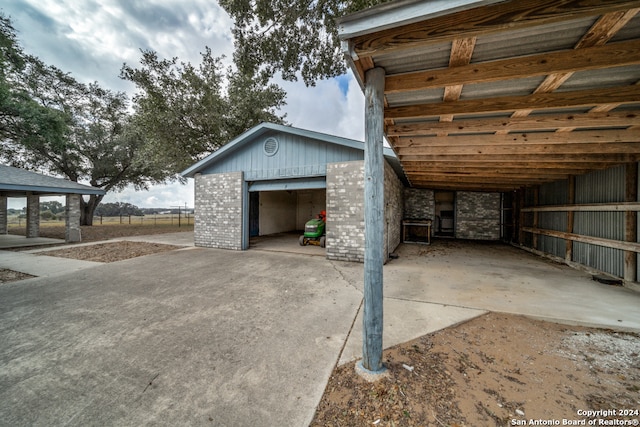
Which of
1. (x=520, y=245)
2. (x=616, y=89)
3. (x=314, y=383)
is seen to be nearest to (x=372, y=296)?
(x=314, y=383)

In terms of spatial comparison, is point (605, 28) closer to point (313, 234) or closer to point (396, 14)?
point (396, 14)

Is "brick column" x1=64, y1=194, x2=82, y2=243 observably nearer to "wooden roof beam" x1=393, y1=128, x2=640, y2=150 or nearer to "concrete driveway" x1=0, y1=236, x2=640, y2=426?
"concrete driveway" x1=0, y1=236, x2=640, y2=426

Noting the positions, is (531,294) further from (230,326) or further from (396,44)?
(230,326)

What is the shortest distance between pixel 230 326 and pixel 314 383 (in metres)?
1.43

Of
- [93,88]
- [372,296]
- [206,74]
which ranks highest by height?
[93,88]

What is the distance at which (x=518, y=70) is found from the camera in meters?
1.88

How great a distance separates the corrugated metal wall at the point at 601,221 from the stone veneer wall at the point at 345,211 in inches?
202

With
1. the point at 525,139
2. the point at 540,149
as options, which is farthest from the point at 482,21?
the point at 540,149

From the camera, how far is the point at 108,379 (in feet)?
6.33

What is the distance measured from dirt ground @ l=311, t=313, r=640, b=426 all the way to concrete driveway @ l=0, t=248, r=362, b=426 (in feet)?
1.29

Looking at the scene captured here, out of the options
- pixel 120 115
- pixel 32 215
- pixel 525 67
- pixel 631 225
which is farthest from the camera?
pixel 120 115

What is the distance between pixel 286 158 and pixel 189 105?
25.6 feet

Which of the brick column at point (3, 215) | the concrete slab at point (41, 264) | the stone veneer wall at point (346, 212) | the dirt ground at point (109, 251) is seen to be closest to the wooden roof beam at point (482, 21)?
the stone veneer wall at point (346, 212)

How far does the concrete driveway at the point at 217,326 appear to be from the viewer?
1.69 metres
